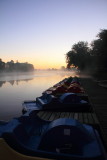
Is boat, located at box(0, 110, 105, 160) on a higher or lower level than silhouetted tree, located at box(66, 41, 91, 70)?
lower

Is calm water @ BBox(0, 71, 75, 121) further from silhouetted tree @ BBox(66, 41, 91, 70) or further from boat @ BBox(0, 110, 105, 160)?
silhouetted tree @ BBox(66, 41, 91, 70)

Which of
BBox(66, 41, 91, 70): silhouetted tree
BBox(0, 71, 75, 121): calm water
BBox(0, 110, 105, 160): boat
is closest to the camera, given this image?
BBox(0, 110, 105, 160): boat

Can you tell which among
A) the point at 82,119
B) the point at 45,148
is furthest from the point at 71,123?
the point at 82,119

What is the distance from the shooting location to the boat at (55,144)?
488cm

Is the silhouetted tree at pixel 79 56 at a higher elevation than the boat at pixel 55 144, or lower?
higher

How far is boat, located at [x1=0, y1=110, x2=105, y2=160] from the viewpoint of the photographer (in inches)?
192

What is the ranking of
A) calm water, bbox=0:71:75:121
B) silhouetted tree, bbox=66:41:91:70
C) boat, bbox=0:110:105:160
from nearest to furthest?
boat, bbox=0:110:105:160 → calm water, bbox=0:71:75:121 → silhouetted tree, bbox=66:41:91:70

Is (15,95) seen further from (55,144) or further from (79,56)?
(79,56)

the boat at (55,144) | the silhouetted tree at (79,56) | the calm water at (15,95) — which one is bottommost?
the calm water at (15,95)

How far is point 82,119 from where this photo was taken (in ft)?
32.0

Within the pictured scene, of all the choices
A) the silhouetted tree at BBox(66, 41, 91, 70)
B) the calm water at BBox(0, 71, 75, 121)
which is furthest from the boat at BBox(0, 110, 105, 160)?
the silhouetted tree at BBox(66, 41, 91, 70)

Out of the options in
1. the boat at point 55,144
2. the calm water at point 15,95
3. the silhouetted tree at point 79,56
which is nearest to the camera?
the boat at point 55,144

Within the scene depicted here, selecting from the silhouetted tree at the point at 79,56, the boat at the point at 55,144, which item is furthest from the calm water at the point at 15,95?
the silhouetted tree at the point at 79,56

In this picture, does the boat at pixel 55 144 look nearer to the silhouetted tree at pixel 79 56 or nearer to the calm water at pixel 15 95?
the calm water at pixel 15 95
